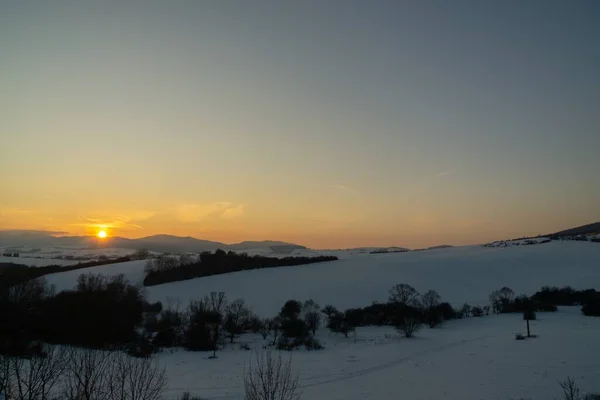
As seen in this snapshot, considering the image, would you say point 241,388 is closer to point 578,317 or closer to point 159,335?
point 159,335

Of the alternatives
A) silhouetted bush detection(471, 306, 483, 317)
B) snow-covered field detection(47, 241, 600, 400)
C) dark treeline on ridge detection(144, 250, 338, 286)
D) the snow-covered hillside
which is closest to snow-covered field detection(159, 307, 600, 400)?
snow-covered field detection(47, 241, 600, 400)

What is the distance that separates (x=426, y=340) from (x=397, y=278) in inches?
1641

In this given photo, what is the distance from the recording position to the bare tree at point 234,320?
54594 millimetres

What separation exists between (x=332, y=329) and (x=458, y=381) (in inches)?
1193

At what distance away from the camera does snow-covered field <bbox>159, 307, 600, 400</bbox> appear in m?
26.3

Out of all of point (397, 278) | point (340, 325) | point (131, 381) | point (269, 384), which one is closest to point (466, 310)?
point (397, 278)

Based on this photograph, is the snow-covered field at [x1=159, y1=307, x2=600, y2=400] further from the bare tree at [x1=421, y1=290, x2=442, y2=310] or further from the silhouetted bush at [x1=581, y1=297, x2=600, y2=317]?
the bare tree at [x1=421, y1=290, x2=442, y2=310]

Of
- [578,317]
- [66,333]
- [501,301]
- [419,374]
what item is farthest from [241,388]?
[501,301]

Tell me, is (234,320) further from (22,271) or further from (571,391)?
(22,271)

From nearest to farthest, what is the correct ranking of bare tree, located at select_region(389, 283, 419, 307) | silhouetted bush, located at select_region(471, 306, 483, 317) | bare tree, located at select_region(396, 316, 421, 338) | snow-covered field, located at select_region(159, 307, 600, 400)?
snow-covered field, located at select_region(159, 307, 600, 400), bare tree, located at select_region(396, 316, 421, 338), silhouetted bush, located at select_region(471, 306, 483, 317), bare tree, located at select_region(389, 283, 419, 307)

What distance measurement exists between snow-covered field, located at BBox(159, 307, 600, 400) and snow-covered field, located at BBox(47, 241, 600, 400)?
80mm

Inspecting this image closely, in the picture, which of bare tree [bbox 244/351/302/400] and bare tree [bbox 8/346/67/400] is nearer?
bare tree [bbox 8/346/67/400]

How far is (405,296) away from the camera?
7125cm

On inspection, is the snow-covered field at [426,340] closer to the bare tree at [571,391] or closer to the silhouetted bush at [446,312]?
the bare tree at [571,391]
